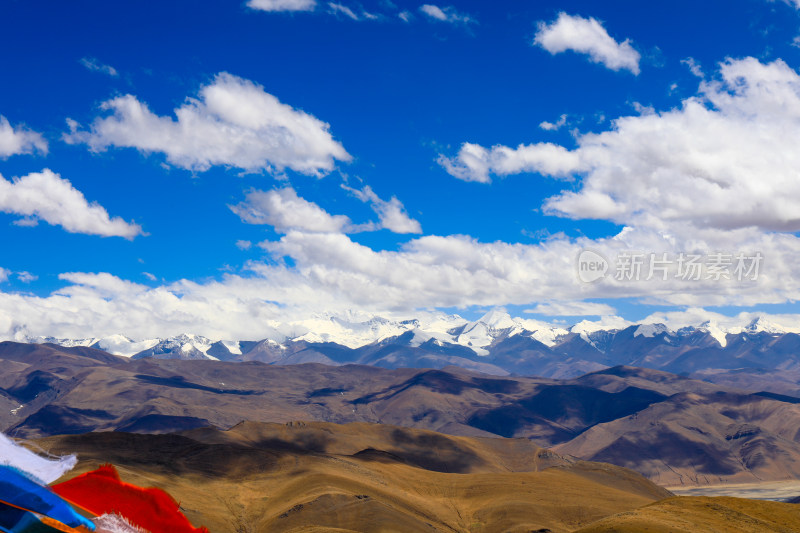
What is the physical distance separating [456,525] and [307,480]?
44.5 metres

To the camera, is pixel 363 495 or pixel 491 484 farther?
pixel 491 484

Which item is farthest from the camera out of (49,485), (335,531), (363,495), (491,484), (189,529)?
(491,484)

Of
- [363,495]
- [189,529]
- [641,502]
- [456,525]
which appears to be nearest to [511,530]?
[456,525]

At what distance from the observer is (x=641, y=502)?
188500 millimetres

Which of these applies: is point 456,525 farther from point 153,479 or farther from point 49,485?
point 49,485

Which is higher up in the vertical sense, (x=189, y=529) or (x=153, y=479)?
(x=189, y=529)

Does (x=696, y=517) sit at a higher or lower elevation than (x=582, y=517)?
higher

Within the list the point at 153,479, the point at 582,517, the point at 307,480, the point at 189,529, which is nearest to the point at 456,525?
the point at 582,517

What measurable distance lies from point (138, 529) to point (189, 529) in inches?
41.1

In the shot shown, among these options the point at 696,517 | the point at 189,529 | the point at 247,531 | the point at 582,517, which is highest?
the point at 189,529

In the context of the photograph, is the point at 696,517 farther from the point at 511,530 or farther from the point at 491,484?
the point at 491,484

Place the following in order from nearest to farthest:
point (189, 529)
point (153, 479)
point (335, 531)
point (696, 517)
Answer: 1. point (189, 529)
2. point (696, 517)
3. point (335, 531)
4. point (153, 479)

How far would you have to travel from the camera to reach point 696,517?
9544 centimetres

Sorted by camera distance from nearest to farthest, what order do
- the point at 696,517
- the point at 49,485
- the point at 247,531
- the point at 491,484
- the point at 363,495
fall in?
the point at 49,485 → the point at 696,517 → the point at 247,531 → the point at 363,495 → the point at 491,484
